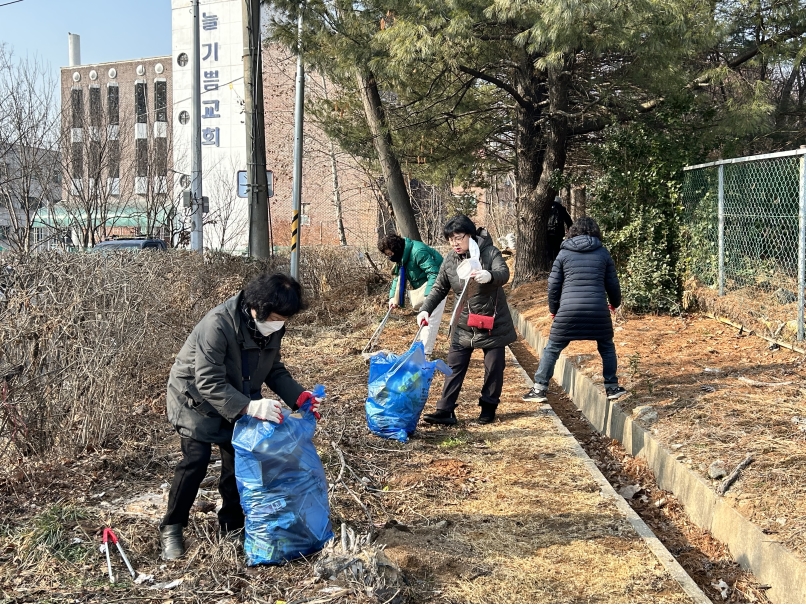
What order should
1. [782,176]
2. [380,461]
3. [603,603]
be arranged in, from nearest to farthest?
[603,603], [380,461], [782,176]

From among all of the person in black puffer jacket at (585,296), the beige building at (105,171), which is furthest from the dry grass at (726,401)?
the beige building at (105,171)

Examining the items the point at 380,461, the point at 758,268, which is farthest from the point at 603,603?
the point at 758,268

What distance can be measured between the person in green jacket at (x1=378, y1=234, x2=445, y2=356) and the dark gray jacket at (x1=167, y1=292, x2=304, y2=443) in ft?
14.4

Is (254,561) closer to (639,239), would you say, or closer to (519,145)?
(639,239)

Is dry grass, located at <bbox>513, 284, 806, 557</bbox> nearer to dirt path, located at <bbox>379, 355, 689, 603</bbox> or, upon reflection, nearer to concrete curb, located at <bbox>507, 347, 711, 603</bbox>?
concrete curb, located at <bbox>507, 347, 711, 603</bbox>

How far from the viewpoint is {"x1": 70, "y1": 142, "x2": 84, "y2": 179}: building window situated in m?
15.2

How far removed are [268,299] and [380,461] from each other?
222 centimetres

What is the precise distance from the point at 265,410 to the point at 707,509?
2.70 m

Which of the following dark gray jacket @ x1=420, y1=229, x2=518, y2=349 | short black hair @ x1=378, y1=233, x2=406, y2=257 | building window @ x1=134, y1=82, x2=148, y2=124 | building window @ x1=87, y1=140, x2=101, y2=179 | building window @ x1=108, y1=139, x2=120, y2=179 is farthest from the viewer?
building window @ x1=134, y1=82, x2=148, y2=124

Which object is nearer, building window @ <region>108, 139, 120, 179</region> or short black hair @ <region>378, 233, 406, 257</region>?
short black hair @ <region>378, 233, 406, 257</region>

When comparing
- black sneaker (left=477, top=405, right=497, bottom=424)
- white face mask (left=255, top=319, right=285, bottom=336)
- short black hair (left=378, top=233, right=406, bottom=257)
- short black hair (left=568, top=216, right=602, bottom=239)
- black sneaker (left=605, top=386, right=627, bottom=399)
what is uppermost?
short black hair (left=568, top=216, right=602, bottom=239)

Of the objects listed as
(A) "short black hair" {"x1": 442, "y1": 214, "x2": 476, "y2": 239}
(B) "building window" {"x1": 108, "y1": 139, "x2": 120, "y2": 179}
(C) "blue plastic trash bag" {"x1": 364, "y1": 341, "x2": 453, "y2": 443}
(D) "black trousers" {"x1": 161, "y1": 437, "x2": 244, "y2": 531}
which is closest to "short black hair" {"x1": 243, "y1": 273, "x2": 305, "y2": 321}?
(D) "black trousers" {"x1": 161, "y1": 437, "x2": 244, "y2": 531}

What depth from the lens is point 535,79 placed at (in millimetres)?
14219

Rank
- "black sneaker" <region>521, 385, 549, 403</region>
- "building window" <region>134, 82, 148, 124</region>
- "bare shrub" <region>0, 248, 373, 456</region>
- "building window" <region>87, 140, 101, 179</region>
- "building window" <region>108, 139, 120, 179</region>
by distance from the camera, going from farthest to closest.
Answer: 1. "building window" <region>134, 82, 148, 124</region>
2. "building window" <region>108, 139, 120, 179</region>
3. "building window" <region>87, 140, 101, 179</region>
4. "black sneaker" <region>521, 385, 549, 403</region>
5. "bare shrub" <region>0, 248, 373, 456</region>
